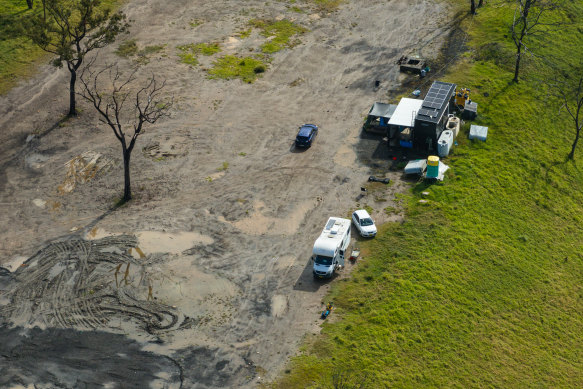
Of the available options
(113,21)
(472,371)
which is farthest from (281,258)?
(113,21)

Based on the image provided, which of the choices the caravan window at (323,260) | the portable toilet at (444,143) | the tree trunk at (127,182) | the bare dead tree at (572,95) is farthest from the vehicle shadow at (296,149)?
the bare dead tree at (572,95)

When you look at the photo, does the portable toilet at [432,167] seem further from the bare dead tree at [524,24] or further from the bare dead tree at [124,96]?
the bare dead tree at [124,96]

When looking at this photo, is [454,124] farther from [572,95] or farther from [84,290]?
[84,290]

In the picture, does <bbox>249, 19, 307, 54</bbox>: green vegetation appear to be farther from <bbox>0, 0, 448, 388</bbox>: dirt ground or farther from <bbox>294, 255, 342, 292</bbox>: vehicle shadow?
<bbox>294, 255, 342, 292</bbox>: vehicle shadow

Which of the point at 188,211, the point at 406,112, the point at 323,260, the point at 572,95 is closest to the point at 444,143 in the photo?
the point at 406,112

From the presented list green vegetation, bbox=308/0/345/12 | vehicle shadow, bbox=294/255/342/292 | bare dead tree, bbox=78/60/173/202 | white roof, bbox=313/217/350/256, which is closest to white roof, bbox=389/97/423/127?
white roof, bbox=313/217/350/256

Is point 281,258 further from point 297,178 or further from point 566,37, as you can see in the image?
point 566,37
